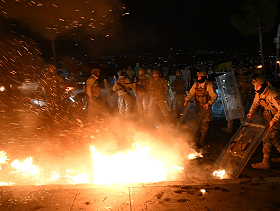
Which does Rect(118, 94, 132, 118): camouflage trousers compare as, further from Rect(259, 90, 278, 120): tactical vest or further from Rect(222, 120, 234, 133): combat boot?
Rect(259, 90, 278, 120): tactical vest

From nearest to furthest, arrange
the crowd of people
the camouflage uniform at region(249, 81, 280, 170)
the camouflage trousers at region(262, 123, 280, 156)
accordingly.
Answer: the camouflage uniform at region(249, 81, 280, 170) → the camouflage trousers at region(262, 123, 280, 156) → the crowd of people

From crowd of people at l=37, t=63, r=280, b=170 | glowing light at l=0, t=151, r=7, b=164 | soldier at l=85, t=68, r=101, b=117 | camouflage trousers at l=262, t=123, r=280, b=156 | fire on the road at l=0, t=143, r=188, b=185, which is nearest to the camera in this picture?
fire on the road at l=0, t=143, r=188, b=185

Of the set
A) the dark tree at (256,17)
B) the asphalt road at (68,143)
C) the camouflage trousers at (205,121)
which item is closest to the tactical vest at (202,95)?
the camouflage trousers at (205,121)

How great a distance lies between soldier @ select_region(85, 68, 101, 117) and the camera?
308 inches

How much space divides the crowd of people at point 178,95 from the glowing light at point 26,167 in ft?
10.5

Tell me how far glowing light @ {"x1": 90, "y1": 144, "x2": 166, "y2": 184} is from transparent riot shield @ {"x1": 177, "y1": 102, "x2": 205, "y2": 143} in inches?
57.1

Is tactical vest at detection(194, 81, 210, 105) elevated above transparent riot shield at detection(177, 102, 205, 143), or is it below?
above

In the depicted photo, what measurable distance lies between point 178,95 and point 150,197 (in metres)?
7.09

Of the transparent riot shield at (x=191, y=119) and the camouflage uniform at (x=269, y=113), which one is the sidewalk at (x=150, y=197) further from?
the transparent riot shield at (x=191, y=119)

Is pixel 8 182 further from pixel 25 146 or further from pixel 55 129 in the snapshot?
pixel 55 129

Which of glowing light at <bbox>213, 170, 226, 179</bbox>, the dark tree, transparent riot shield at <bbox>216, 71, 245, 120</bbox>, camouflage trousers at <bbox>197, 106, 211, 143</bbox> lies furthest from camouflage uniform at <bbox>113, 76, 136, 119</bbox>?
the dark tree

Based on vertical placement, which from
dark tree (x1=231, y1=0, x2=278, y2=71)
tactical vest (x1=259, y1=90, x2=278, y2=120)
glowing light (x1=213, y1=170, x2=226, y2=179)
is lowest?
glowing light (x1=213, y1=170, x2=226, y2=179)

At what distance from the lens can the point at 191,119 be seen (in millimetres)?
6418

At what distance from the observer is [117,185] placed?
3.81m
